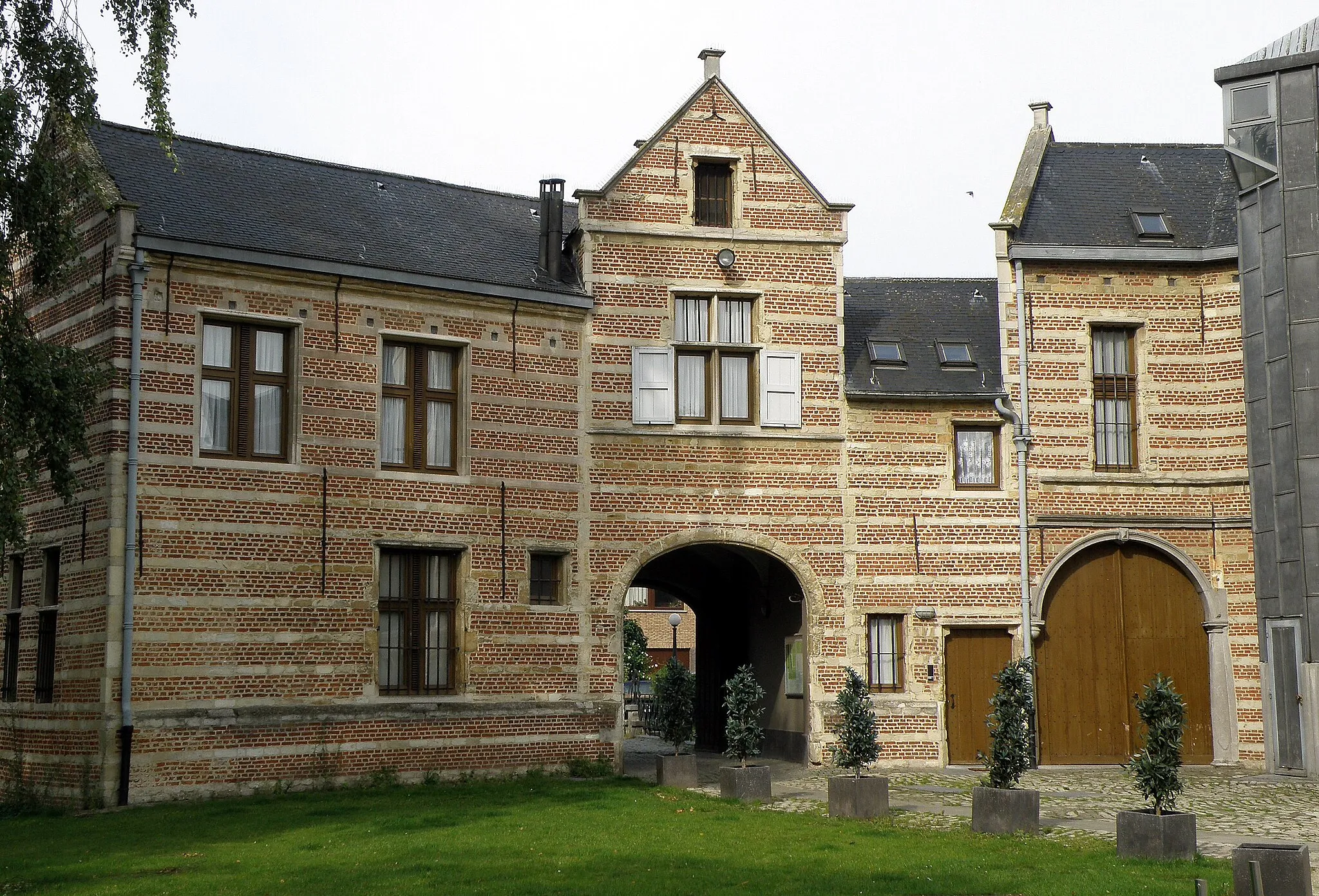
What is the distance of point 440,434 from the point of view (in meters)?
19.3

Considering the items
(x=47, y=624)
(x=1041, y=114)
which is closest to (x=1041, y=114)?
(x=1041, y=114)

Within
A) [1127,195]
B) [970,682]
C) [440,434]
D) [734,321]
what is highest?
[1127,195]

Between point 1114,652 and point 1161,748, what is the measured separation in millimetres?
8549

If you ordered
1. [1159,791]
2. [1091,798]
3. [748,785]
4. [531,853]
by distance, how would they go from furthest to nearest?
1. [1091,798]
2. [748,785]
3. [531,853]
4. [1159,791]

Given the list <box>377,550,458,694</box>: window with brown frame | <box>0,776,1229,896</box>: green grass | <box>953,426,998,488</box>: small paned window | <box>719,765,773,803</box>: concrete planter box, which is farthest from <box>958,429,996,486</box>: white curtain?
<box>377,550,458,694</box>: window with brown frame

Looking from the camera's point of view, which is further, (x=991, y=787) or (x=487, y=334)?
(x=487, y=334)

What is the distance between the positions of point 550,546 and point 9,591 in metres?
6.72

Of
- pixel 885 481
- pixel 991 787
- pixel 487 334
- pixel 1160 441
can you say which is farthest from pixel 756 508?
pixel 991 787

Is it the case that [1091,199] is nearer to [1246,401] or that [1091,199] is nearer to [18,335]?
[1246,401]

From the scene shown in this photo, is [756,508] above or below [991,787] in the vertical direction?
above

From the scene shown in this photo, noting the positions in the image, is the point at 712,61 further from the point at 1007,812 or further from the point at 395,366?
the point at 1007,812

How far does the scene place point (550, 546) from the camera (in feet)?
64.7

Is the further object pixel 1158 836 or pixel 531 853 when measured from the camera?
pixel 531 853

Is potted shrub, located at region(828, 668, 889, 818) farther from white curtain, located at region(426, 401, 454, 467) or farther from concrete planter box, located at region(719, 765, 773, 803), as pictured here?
white curtain, located at region(426, 401, 454, 467)
